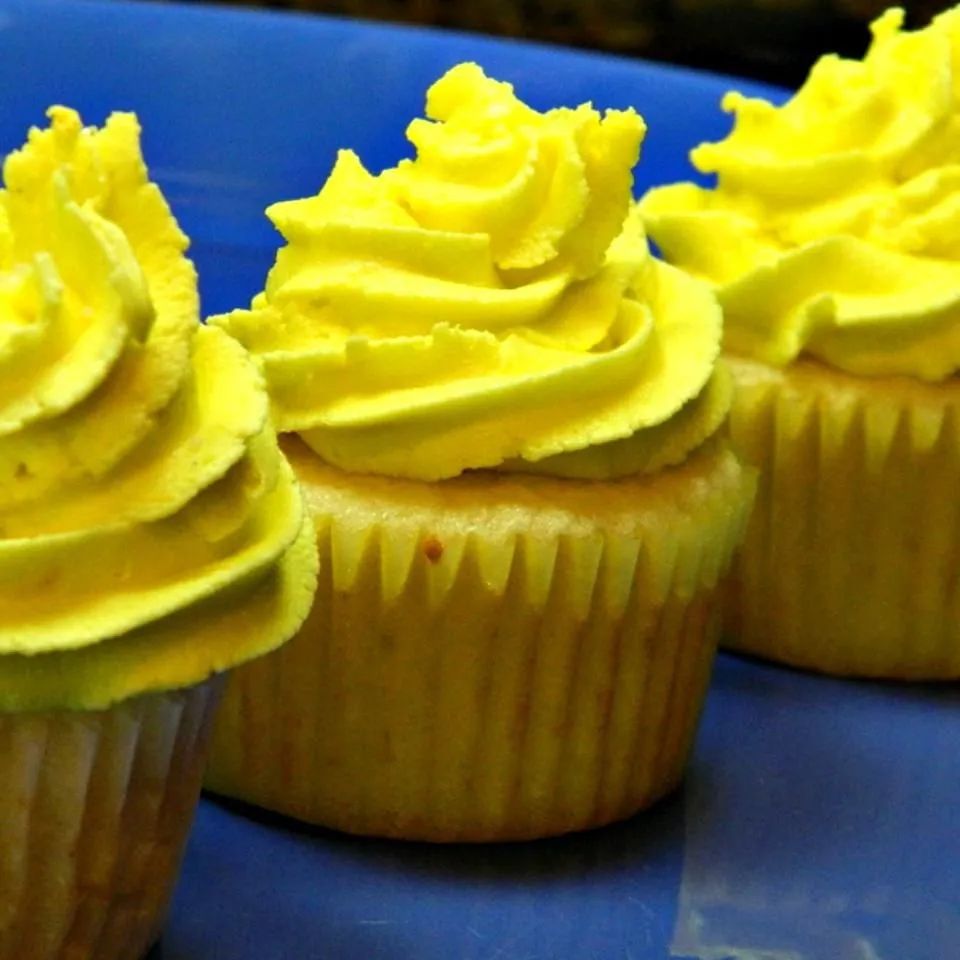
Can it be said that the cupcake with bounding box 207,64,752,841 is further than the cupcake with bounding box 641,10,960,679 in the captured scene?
No

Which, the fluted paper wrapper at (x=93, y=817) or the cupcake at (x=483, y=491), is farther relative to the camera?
the cupcake at (x=483, y=491)

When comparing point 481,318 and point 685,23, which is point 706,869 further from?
point 685,23

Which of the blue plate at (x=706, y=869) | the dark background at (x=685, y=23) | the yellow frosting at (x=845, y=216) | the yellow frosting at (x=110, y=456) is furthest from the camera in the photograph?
the dark background at (x=685, y=23)

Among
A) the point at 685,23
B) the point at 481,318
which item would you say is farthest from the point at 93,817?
the point at 685,23

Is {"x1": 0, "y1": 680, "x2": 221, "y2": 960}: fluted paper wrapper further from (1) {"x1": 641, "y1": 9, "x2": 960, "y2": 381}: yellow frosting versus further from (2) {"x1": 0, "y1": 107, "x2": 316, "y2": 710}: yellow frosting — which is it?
(1) {"x1": 641, "y1": 9, "x2": 960, "y2": 381}: yellow frosting

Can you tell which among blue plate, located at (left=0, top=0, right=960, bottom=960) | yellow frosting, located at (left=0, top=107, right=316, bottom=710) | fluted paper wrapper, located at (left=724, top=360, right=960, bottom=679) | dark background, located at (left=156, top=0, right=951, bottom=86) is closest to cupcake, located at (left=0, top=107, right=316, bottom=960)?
yellow frosting, located at (left=0, top=107, right=316, bottom=710)

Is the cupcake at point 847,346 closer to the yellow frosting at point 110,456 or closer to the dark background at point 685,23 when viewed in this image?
the yellow frosting at point 110,456

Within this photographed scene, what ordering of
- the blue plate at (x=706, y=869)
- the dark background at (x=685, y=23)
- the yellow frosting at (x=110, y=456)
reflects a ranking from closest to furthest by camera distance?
the yellow frosting at (x=110, y=456)
the blue plate at (x=706, y=869)
the dark background at (x=685, y=23)

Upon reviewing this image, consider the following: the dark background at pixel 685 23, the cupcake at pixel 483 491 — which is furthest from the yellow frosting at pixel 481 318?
the dark background at pixel 685 23
